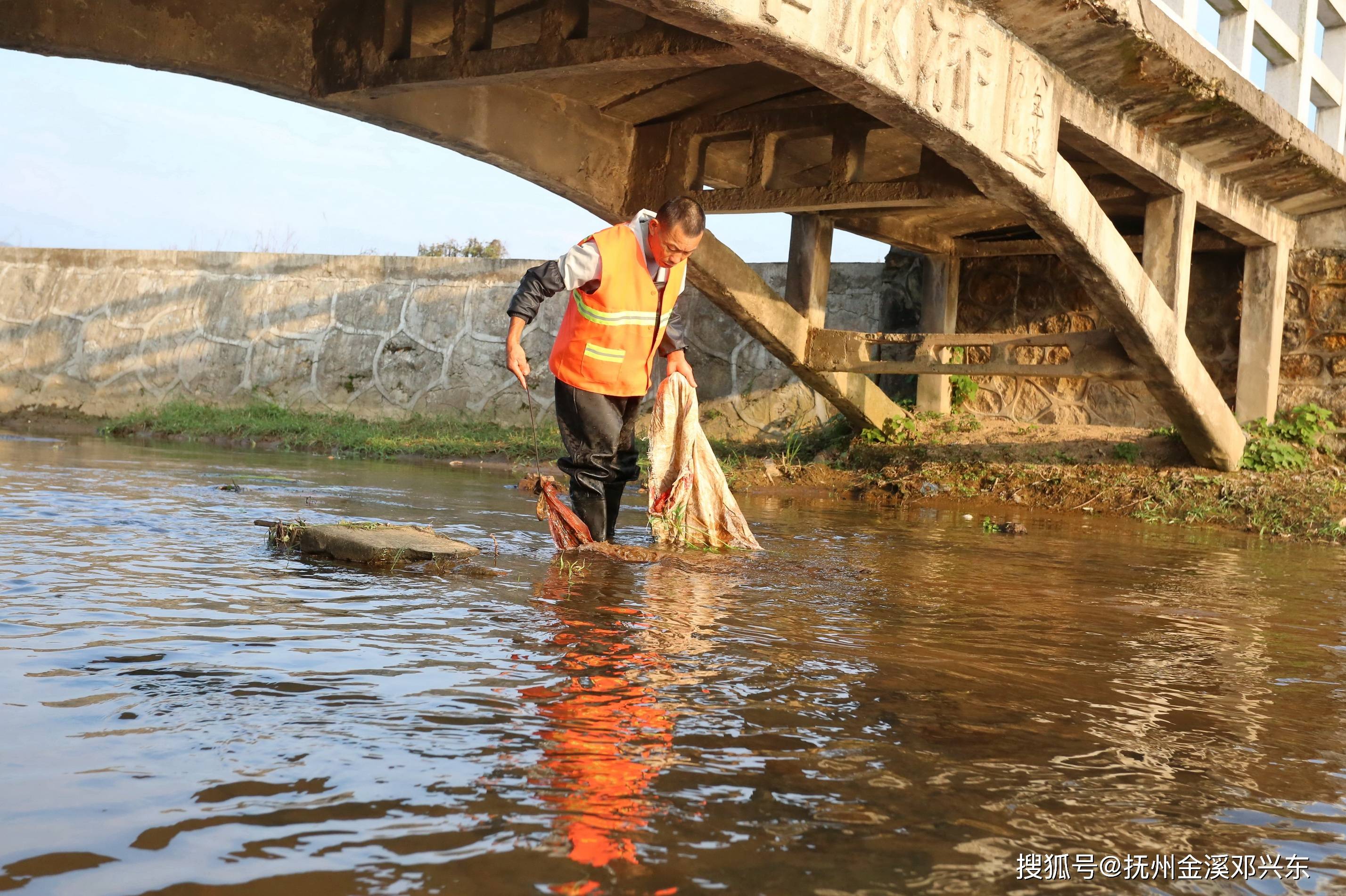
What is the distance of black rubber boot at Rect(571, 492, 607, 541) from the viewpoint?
17.6 feet

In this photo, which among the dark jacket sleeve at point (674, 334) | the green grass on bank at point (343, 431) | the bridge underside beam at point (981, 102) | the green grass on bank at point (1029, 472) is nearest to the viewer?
the bridge underside beam at point (981, 102)

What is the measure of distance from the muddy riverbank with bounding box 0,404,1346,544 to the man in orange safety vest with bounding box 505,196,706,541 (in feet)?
11.8

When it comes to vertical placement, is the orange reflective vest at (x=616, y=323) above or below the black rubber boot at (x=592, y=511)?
above

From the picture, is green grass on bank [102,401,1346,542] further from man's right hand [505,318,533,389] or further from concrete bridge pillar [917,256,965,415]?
man's right hand [505,318,533,389]

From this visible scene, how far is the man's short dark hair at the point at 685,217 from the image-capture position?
199 inches

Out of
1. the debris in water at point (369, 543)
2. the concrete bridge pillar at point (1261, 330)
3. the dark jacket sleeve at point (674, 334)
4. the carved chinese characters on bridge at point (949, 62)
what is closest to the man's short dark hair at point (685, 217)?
the dark jacket sleeve at point (674, 334)

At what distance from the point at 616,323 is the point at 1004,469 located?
4.82m

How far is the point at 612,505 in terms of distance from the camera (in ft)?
18.3

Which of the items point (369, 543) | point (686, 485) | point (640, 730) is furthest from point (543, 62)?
point (640, 730)

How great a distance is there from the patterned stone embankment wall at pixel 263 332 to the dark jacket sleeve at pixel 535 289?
299 inches

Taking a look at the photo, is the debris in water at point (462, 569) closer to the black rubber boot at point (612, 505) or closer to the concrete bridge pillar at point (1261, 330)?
the black rubber boot at point (612, 505)

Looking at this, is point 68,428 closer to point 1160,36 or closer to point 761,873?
point 1160,36

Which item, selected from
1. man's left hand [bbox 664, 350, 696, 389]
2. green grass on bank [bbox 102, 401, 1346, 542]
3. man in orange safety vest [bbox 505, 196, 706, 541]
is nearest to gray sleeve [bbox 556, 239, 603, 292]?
man in orange safety vest [bbox 505, 196, 706, 541]

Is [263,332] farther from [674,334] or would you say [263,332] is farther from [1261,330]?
[1261,330]
